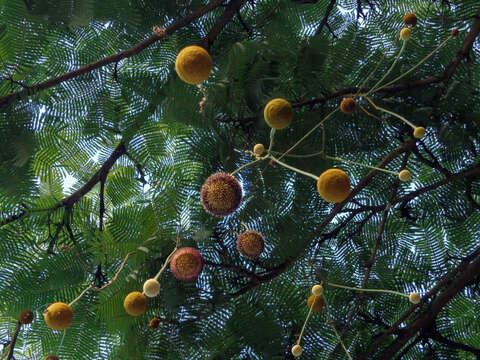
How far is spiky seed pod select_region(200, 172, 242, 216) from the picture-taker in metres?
0.66

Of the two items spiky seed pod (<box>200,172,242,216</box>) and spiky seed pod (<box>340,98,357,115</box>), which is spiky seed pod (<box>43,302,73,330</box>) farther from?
spiky seed pod (<box>340,98,357,115</box>)

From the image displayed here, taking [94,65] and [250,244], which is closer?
[250,244]

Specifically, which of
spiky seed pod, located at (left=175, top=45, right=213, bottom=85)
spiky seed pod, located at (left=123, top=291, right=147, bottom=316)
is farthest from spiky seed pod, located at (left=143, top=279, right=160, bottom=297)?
Answer: spiky seed pod, located at (left=175, top=45, right=213, bottom=85)

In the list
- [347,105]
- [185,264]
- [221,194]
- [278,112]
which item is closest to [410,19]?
[347,105]

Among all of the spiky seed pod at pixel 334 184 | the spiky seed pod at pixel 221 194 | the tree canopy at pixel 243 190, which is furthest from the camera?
the tree canopy at pixel 243 190

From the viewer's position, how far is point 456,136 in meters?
0.88

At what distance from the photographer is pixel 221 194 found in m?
0.66

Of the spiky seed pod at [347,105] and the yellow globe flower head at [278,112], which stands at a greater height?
the spiky seed pod at [347,105]

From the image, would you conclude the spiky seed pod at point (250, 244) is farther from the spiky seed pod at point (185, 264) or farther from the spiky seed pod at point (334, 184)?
the spiky seed pod at point (334, 184)

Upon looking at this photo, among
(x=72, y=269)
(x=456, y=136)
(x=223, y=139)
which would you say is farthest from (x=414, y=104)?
(x=72, y=269)

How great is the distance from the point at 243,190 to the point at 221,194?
199 millimetres

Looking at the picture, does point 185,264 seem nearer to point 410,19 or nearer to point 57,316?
point 57,316

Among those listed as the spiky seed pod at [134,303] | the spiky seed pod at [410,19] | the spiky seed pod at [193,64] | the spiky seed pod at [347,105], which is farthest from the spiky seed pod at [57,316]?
the spiky seed pod at [410,19]

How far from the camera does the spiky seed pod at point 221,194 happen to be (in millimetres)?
657
